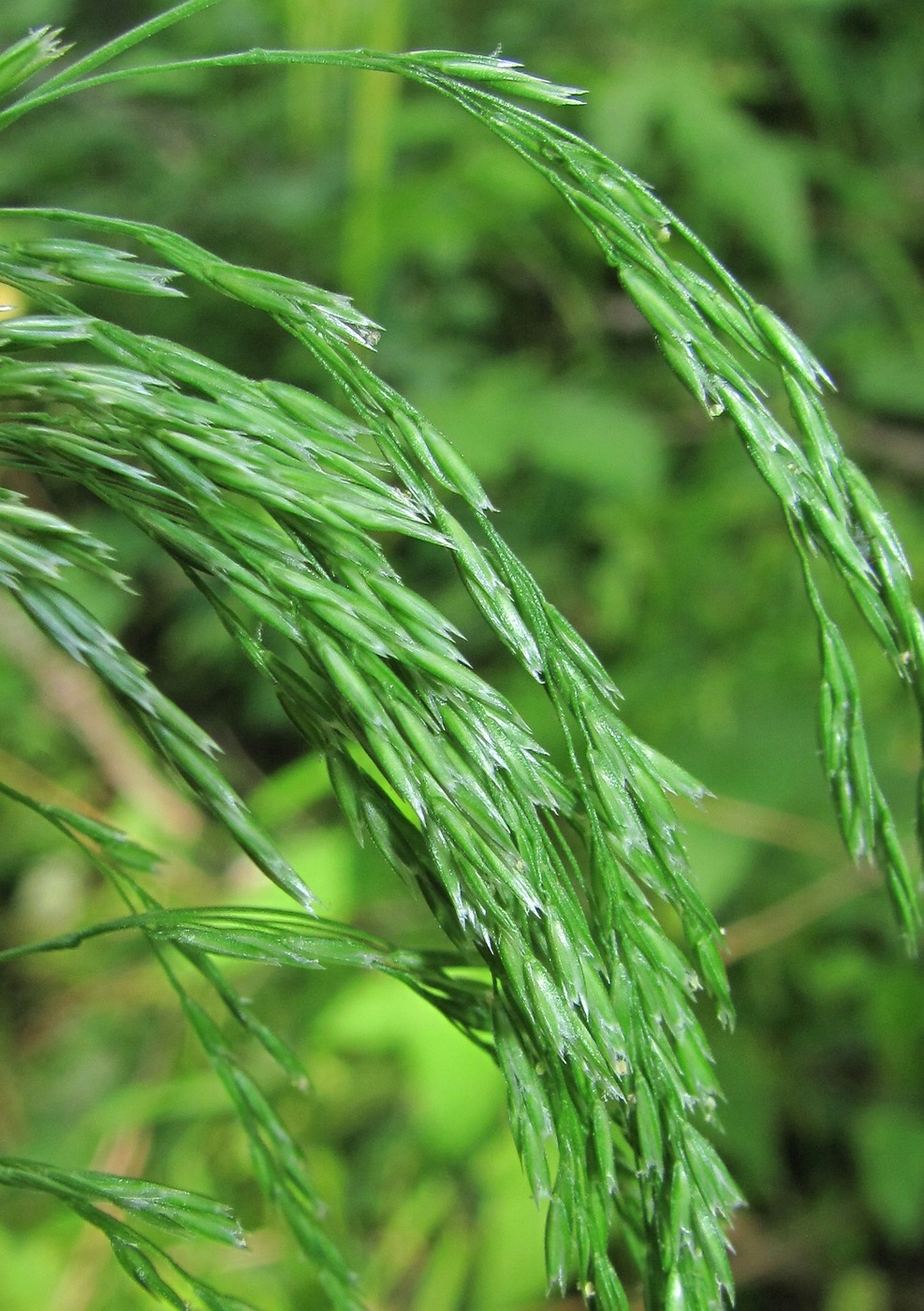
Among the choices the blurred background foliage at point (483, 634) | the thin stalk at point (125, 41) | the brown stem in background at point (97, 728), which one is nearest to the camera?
the thin stalk at point (125, 41)

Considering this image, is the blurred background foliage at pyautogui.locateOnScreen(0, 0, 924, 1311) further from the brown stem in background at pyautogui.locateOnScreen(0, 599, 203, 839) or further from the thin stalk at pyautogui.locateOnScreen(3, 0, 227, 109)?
the thin stalk at pyautogui.locateOnScreen(3, 0, 227, 109)

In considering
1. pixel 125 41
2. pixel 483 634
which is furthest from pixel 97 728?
pixel 125 41


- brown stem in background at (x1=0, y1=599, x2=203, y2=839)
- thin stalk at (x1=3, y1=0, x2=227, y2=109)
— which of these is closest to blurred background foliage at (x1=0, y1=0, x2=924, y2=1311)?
brown stem in background at (x1=0, y1=599, x2=203, y2=839)

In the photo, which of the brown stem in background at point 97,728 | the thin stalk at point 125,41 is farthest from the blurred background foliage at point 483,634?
the thin stalk at point 125,41

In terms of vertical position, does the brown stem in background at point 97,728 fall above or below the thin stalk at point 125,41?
above

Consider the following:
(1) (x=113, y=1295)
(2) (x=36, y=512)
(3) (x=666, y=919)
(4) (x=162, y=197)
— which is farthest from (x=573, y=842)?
(4) (x=162, y=197)

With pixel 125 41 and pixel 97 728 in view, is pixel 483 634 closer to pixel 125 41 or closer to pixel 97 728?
pixel 97 728

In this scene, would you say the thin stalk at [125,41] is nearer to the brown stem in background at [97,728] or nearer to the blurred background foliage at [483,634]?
the blurred background foliage at [483,634]

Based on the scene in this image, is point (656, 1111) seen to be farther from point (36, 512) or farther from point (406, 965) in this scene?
point (36, 512)
